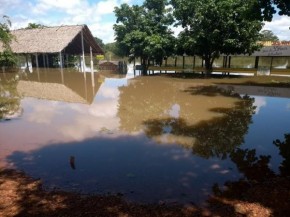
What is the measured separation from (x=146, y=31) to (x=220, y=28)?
10.6 meters

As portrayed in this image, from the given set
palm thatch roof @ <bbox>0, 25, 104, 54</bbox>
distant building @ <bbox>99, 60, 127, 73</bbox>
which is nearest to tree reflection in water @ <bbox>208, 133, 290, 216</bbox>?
palm thatch roof @ <bbox>0, 25, 104, 54</bbox>

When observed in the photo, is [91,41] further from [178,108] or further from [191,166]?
[191,166]

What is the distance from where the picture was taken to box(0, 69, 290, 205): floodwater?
23.7 feet

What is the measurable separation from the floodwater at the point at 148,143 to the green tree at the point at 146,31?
15264 mm

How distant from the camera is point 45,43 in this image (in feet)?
122

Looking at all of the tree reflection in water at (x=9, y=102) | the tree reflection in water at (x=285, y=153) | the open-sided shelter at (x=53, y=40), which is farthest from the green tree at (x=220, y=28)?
the tree reflection in water at (x=285, y=153)

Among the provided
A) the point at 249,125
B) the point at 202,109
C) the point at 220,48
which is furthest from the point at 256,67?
the point at 249,125

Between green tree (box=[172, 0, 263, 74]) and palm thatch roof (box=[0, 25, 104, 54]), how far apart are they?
15072mm

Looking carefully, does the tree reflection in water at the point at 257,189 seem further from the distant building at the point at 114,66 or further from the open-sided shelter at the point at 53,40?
the distant building at the point at 114,66

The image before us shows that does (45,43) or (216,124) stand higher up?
(45,43)

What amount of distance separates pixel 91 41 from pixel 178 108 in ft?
93.6

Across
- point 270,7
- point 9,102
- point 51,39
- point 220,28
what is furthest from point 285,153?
point 51,39

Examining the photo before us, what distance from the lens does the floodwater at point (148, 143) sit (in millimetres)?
7238

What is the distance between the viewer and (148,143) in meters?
10.3
